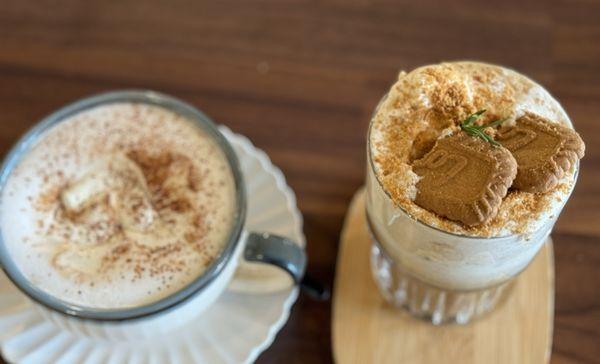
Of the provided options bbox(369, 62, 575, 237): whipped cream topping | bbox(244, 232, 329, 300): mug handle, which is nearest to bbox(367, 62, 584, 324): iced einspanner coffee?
bbox(369, 62, 575, 237): whipped cream topping

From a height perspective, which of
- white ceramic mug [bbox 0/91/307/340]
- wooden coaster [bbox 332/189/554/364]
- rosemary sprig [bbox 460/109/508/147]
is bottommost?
wooden coaster [bbox 332/189/554/364]

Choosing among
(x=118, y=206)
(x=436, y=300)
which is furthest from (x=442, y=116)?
(x=118, y=206)

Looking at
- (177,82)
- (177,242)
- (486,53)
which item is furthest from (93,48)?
(486,53)

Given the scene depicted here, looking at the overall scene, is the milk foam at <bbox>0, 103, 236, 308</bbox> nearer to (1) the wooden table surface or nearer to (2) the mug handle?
(2) the mug handle

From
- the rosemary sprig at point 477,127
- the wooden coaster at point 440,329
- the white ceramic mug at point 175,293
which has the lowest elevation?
the wooden coaster at point 440,329

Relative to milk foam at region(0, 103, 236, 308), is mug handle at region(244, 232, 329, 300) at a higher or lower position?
lower

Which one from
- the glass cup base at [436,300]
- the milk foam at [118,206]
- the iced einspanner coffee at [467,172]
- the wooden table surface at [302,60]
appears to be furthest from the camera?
the wooden table surface at [302,60]

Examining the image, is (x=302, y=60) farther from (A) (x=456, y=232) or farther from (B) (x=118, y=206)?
(A) (x=456, y=232)

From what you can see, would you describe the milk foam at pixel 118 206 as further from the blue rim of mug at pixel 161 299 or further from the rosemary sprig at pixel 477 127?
the rosemary sprig at pixel 477 127

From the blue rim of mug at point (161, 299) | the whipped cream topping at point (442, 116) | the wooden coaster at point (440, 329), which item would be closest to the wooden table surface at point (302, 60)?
the wooden coaster at point (440, 329)
